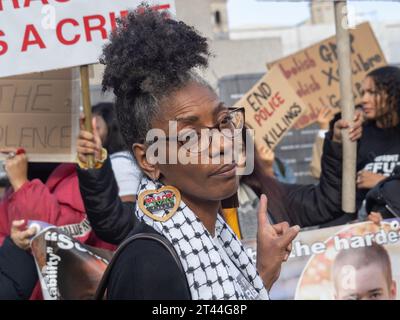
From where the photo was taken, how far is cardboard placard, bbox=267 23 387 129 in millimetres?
4625

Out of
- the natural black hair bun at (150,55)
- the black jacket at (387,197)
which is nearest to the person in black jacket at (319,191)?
the black jacket at (387,197)

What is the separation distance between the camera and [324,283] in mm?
3465

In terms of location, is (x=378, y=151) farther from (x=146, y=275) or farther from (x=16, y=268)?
(x=146, y=275)

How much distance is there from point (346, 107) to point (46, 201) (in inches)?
51.7

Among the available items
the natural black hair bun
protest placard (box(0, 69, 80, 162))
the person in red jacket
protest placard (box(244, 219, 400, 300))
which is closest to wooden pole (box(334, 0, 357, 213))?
protest placard (box(244, 219, 400, 300))

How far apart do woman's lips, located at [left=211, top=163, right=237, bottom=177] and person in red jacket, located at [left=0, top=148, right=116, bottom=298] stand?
5.79 feet

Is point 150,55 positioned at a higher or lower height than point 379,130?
higher

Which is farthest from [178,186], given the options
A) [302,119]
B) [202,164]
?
[302,119]

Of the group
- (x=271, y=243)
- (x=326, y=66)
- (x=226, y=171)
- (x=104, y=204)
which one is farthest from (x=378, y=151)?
(x=226, y=171)

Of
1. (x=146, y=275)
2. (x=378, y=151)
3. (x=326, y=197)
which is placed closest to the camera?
(x=146, y=275)

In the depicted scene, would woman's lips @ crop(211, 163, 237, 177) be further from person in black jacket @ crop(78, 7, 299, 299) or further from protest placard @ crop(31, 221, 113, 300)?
protest placard @ crop(31, 221, 113, 300)

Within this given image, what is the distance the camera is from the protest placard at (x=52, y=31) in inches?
124

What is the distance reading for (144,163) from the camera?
1720 mm
